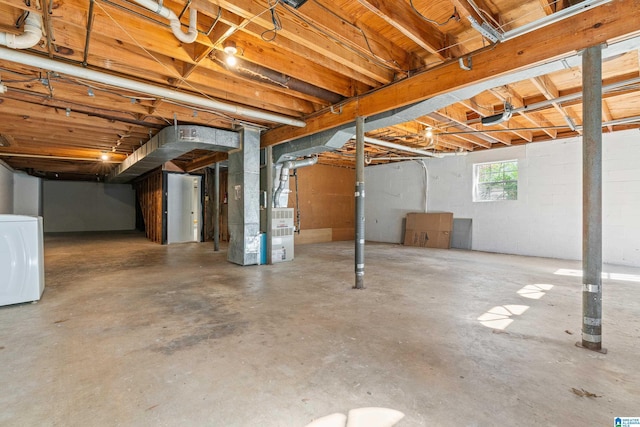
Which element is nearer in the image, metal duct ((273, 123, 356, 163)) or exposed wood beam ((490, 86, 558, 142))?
exposed wood beam ((490, 86, 558, 142))

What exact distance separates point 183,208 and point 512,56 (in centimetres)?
862

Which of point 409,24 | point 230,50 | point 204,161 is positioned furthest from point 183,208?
point 409,24

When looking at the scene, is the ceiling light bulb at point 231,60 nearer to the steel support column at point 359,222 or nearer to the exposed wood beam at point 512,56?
the exposed wood beam at point 512,56

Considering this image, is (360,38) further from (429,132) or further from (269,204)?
(269,204)

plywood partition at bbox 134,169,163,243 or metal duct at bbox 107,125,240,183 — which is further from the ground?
metal duct at bbox 107,125,240,183

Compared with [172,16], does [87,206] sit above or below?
below

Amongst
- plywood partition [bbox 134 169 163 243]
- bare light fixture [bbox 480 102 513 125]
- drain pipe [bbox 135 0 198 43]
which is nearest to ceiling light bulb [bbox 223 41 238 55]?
drain pipe [bbox 135 0 198 43]

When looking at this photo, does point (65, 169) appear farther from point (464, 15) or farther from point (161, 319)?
point (464, 15)

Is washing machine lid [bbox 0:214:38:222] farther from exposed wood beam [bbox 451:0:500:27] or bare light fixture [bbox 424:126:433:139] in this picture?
bare light fixture [bbox 424:126:433:139]

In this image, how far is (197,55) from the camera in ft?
9.71

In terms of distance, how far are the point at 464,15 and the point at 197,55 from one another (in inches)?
97.7

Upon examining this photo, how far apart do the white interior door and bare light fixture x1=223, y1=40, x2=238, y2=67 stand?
666 cm

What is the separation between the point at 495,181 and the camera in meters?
7.25

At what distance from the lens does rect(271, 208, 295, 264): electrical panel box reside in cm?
552
